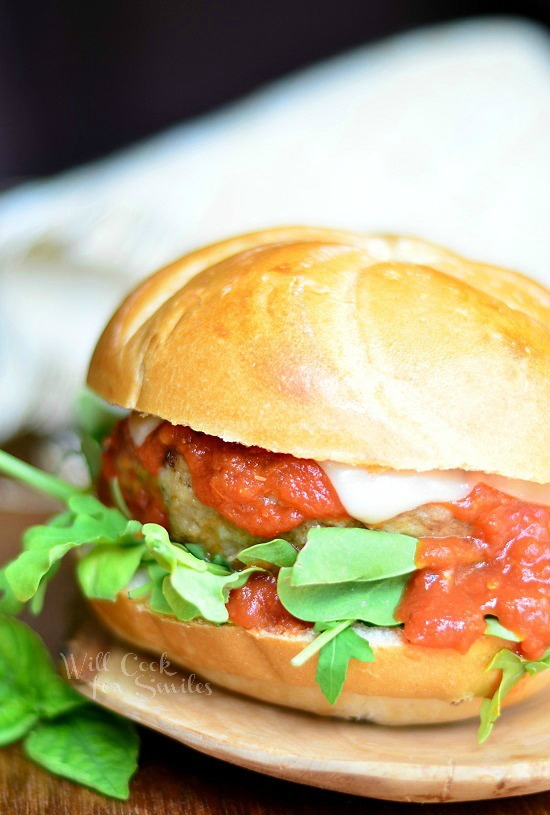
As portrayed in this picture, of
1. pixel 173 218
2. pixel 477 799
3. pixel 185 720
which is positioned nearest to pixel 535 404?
pixel 477 799

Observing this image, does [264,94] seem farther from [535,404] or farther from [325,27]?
[535,404]

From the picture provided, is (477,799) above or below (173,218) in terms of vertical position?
below

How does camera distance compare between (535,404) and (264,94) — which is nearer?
(535,404)

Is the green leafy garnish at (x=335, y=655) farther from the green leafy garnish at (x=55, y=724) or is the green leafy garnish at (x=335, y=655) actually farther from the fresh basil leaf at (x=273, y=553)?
the green leafy garnish at (x=55, y=724)

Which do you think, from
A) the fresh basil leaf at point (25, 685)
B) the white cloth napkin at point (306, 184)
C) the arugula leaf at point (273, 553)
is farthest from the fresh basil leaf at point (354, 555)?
the white cloth napkin at point (306, 184)

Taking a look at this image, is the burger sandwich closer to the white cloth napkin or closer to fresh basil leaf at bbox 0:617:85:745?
fresh basil leaf at bbox 0:617:85:745
